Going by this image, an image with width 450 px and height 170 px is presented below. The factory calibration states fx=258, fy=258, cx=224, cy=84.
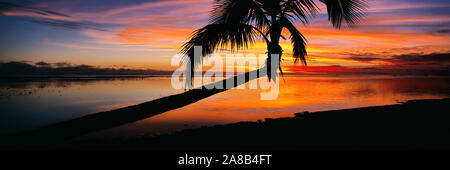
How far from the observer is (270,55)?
376 cm

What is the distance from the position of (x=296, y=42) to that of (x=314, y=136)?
2.21 metres

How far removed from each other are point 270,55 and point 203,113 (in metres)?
6.70

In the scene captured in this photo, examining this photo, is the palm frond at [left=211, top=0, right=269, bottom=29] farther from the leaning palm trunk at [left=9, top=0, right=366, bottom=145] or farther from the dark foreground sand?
the dark foreground sand

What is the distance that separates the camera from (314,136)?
5777 mm

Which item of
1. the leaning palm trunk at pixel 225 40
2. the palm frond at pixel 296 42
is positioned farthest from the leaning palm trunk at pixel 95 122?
the palm frond at pixel 296 42

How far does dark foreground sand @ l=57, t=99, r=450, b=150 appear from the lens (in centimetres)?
521

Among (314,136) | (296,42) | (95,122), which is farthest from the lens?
(314,136)

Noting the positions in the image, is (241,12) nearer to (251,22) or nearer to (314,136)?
(251,22)

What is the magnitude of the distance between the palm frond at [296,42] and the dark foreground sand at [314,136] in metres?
1.76

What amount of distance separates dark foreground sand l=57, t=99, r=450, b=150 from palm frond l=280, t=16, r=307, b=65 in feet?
5.78

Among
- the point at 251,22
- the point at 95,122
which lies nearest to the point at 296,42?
the point at 251,22

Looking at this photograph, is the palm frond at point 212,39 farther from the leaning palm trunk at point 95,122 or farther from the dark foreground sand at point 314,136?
the dark foreground sand at point 314,136

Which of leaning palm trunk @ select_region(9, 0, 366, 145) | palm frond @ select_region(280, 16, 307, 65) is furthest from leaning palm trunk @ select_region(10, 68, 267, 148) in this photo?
palm frond @ select_region(280, 16, 307, 65)

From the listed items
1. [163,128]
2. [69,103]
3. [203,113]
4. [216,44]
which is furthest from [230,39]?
[69,103]
